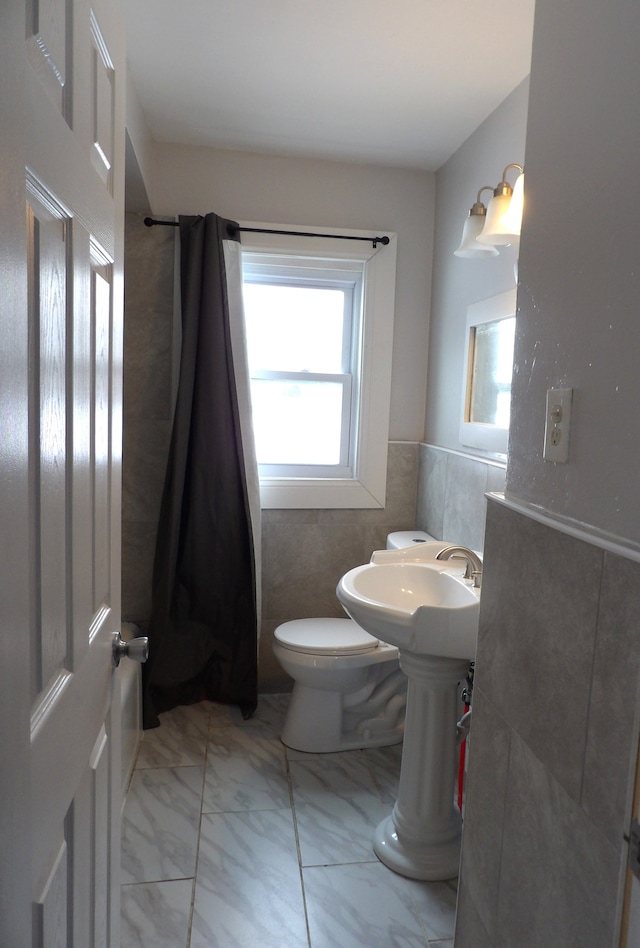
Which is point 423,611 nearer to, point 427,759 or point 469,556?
point 469,556

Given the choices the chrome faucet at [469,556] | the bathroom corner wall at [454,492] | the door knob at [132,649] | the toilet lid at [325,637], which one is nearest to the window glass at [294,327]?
the bathroom corner wall at [454,492]

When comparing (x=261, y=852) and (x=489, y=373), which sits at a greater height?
(x=489, y=373)

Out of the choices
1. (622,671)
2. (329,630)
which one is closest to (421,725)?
(329,630)

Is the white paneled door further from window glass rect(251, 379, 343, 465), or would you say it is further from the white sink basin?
window glass rect(251, 379, 343, 465)

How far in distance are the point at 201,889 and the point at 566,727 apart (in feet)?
4.42

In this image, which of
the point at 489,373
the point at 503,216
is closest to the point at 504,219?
the point at 503,216

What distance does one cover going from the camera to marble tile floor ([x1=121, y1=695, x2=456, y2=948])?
5.39 feet

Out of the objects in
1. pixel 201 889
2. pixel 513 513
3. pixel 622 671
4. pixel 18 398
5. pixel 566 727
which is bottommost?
pixel 201 889

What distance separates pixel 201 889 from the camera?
176cm

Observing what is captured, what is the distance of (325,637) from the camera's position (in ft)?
8.13

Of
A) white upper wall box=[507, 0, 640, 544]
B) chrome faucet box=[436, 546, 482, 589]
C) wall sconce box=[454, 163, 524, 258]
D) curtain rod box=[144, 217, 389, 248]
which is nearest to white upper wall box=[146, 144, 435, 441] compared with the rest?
curtain rod box=[144, 217, 389, 248]

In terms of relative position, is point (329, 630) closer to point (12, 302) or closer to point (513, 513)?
point (513, 513)

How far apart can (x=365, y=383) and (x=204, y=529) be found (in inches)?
38.1

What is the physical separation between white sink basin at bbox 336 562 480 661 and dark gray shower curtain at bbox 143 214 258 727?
0.81 m
